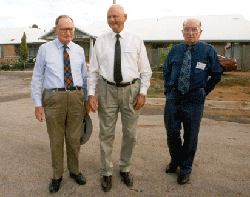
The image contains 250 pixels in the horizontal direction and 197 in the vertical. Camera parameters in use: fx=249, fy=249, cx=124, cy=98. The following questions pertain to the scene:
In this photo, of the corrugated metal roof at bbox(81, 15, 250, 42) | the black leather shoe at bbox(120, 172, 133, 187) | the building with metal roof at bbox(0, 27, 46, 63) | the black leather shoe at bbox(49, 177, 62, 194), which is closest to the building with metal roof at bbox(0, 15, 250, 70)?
the corrugated metal roof at bbox(81, 15, 250, 42)

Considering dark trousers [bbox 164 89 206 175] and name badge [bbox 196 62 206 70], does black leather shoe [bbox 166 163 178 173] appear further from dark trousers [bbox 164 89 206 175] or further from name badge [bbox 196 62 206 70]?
name badge [bbox 196 62 206 70]

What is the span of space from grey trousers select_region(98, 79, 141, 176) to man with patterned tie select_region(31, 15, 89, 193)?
277 millimetres

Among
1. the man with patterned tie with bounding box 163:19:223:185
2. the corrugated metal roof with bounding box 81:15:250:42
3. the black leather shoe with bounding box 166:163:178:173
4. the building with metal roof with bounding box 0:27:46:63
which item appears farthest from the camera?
the building with metal roof with bounding box 0:27:46:63

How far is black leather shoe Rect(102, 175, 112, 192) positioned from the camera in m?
3.07

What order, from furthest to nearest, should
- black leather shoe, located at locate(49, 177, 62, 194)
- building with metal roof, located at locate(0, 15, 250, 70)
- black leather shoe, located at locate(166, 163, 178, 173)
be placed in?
building with metal roof, located at locate(0, 15, 250, 70), black leather shoe, located at locate(166, 163, 178, 173), black leather shoe, located at locate(49, 177, 62, 194)

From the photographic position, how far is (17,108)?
7.76 meters

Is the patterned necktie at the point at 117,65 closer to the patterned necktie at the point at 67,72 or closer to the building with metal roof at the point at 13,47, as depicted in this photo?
the patterned necktie at the point at 67,72

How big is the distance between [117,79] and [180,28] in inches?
964

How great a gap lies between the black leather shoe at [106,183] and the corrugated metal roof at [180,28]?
21047 mm

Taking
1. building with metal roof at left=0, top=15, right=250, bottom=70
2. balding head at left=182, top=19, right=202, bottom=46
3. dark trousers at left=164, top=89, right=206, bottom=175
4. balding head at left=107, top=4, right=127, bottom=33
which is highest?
building with metal roof at left=0, top=15, right=250, bottom=70

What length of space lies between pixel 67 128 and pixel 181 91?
1522 millimetres

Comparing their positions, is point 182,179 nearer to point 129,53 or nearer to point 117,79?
point 117,79

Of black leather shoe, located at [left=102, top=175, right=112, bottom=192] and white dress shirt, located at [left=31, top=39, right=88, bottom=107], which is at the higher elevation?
white dress shirt, located at [left=31, top=39, right=88, bottom=107]

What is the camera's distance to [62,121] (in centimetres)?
307
